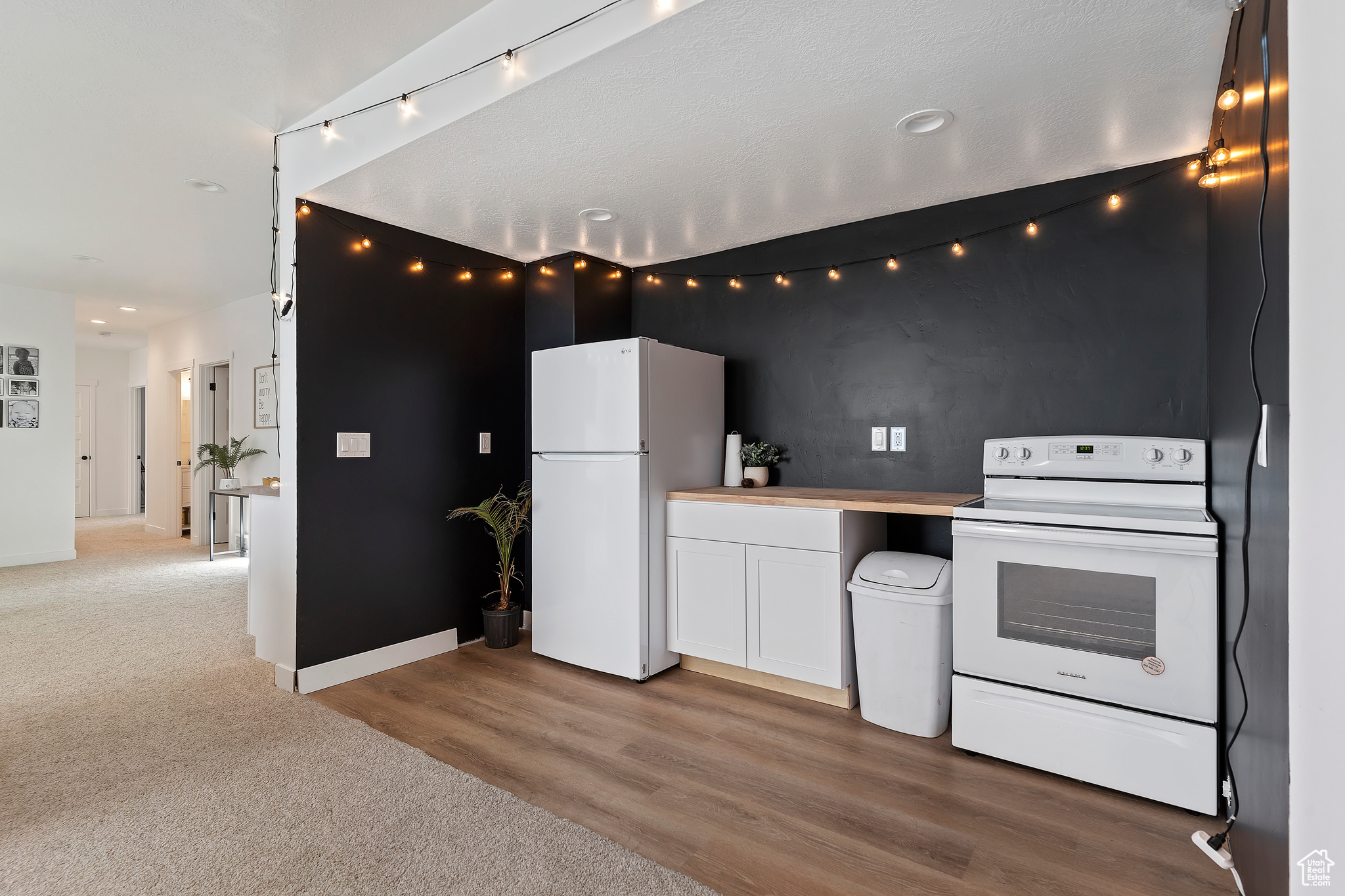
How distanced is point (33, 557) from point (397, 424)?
5123 millimetres

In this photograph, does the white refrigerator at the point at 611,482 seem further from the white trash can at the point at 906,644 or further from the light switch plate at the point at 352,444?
the white trash can at the point at 906,644

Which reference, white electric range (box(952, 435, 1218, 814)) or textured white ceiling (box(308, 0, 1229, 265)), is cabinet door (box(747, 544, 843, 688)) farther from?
textured white ceiling (box(308, 0, 1229, 265))

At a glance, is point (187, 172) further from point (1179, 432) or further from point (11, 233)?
point (1179, 432)

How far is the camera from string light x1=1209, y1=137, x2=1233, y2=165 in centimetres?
198

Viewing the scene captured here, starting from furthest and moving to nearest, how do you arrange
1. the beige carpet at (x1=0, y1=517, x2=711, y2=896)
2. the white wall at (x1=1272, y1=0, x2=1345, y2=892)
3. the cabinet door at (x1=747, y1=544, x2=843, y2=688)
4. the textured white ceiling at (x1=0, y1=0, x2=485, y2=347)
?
the cabinet door at (x1=747, y1=544, x2=843, y2=688)
the textured white ceiling at (x1=0, y1=0, x2=485, y2=347)
the beige carpet at (x1=0, y1=517, x2=711, y2=896)
the white wall at (x1=1272, y1=0, x2=1345, y2=892)

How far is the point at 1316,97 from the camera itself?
870 mm

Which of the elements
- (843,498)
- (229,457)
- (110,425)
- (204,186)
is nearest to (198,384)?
(229,457)

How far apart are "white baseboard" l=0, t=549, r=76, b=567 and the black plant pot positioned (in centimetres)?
513

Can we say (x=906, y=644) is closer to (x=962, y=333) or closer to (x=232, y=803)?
(x=962, y=333)

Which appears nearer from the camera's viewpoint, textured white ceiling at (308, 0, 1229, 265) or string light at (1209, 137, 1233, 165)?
textured white ceiling at (308, 0, 1229, 265)

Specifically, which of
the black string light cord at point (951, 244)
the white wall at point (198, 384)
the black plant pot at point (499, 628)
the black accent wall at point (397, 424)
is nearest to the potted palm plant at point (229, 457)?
the white wall at point (198, 384)

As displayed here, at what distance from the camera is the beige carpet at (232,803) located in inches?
68.1

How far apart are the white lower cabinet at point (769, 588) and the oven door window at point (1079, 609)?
66 centimetres

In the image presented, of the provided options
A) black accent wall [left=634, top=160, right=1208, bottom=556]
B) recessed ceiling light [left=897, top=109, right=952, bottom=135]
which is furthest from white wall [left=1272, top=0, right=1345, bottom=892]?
black accent wall [left=634, top=160, right=1208, bottom=556]
